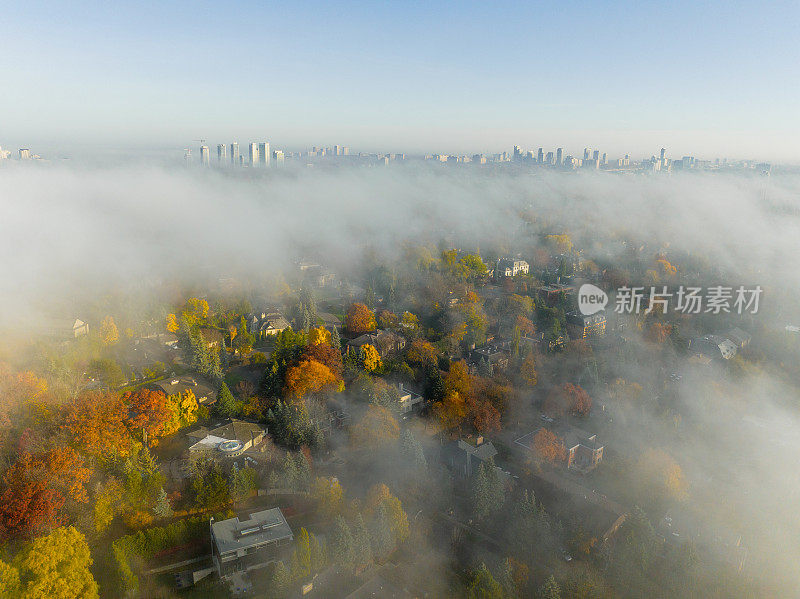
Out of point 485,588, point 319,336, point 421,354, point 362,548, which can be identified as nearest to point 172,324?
point 319,336

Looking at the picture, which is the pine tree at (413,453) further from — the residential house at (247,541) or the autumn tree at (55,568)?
the autumn tree at (55,568)

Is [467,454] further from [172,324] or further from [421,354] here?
[172,324]

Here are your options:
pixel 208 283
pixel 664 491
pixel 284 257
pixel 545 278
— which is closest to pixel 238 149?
pixel 284 257

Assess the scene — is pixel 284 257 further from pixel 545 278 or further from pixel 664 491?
pixel 664 491

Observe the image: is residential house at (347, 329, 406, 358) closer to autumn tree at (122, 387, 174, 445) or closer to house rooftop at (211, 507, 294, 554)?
autumn tree at (122, 387, 174, 445)

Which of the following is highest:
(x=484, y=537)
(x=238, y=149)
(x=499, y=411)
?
(x=238, y=149)

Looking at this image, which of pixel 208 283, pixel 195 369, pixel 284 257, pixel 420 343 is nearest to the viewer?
pixel 195 369

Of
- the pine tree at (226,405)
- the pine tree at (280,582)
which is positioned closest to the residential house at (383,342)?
the pine tree at (226,405)
